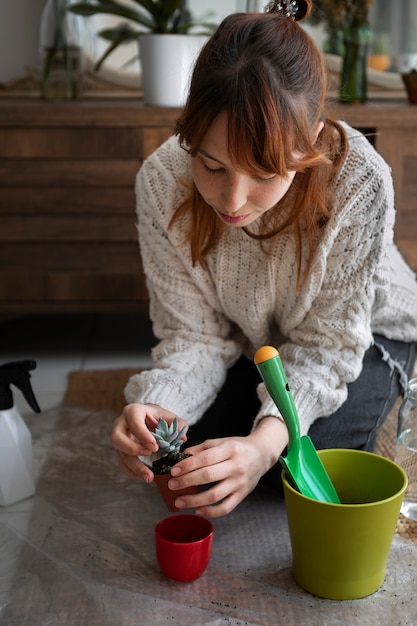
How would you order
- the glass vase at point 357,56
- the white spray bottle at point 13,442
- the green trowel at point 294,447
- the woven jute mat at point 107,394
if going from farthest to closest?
the glass vase at point 357,56
the woven jute mat at point 107,394
the white spray bottle at point 13,442
the green trowel at point 294,447

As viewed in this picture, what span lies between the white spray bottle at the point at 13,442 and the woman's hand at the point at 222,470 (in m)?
0.35

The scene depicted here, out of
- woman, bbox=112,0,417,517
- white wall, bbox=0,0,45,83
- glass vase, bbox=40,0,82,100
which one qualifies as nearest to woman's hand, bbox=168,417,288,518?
woman, bbox=112,0,417,517

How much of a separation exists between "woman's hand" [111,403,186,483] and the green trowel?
0.15m

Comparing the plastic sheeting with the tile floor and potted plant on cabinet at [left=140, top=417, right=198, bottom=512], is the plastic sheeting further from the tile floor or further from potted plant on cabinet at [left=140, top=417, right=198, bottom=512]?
the tile floor

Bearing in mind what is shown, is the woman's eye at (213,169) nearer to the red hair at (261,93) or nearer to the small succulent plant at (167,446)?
the red hair at (261,93)

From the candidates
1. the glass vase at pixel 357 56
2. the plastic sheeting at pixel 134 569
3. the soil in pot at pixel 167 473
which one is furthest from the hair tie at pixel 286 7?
the glass vase at pixel 357 56

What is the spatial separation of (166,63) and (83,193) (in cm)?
33

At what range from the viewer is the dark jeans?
4.01 feet

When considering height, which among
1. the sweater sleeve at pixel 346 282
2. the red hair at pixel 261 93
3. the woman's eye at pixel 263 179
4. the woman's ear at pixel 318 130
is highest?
the red hair at pixel 261 93

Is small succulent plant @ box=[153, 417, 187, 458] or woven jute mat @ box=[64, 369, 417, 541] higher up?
small succulent plant @ box=[153, 417, 187, 458]

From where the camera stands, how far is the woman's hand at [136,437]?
0.98m

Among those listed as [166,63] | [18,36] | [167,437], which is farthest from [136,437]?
[18,36]

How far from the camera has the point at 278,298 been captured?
1.23 m

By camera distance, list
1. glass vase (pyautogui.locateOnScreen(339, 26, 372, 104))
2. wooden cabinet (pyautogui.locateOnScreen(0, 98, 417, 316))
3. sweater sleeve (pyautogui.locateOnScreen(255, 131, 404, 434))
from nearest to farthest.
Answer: sweater sleeve (pyautogui.locateOnScreen(255, 131, 404, 434)) < wooden cabinet (pyautogui.locateOnScreen(0, 98, 417, 316)) < glass vase (pyautogui.locateOnScreen(339, 26, 372, 104))
